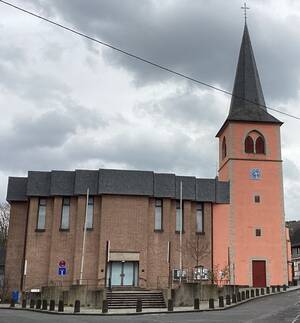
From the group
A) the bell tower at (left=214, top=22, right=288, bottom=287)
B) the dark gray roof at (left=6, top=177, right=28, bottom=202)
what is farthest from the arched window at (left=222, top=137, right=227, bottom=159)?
the dark gray roof at (left=6, top=177, right=28, bottom=202)

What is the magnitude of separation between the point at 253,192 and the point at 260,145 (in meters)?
4.82

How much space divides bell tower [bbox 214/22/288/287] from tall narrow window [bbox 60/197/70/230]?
1316 cm

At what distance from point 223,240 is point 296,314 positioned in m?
21.1

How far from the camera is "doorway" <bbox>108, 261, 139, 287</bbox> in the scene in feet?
131

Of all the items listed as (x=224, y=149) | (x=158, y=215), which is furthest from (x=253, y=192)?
(x=158, y=215)

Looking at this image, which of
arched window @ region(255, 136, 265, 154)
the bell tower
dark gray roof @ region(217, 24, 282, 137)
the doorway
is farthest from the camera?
dark gray roof @ region(217, 24, 282, 137)

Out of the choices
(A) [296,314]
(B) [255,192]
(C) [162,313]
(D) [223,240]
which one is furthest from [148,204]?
(A) [296,314]

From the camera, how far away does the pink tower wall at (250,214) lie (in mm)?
42812

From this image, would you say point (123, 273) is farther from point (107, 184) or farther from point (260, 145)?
point (260, 145)

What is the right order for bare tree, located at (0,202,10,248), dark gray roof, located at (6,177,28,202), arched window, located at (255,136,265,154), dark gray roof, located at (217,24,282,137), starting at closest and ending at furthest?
1. dark gray roof, located at (6,177,28,202)
2. arched window, located at (255,136,265,154)
3. dark gray roof, located at (217,24,282,137)
4. bare tree, located at (0,202,10,248)

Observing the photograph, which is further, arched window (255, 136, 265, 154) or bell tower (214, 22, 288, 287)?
arched window (255, 136, 265, 154)

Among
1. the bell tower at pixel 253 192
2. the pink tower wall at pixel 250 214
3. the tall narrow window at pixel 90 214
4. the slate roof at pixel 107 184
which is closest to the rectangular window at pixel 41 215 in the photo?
the slate roof at pixel 107 184

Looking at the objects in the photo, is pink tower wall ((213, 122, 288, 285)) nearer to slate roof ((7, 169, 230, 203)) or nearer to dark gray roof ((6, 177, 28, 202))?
slate roof ((7, 169, 230, 203))

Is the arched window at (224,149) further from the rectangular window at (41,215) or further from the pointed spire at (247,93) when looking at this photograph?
the rectangular window at (41,215)
